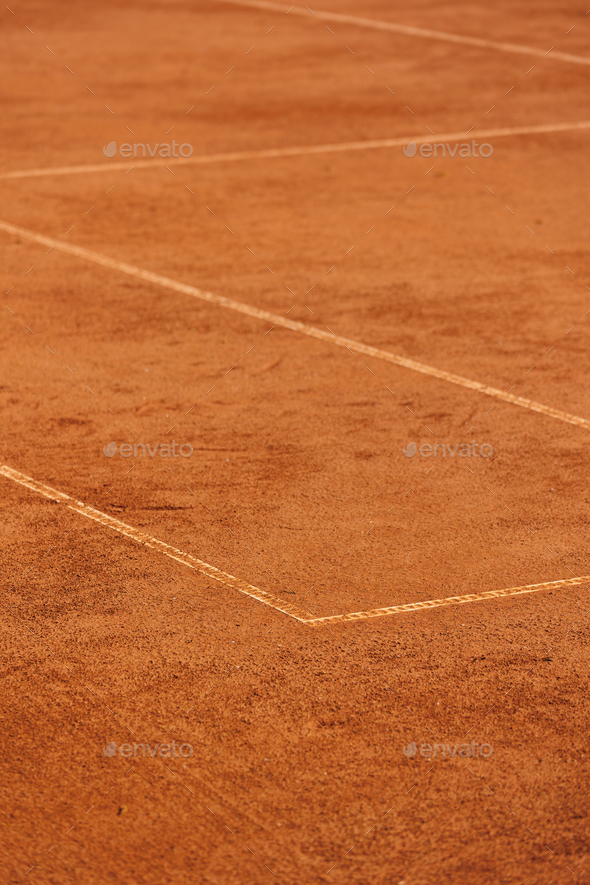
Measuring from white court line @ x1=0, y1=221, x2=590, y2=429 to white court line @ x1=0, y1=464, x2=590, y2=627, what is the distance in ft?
8.30

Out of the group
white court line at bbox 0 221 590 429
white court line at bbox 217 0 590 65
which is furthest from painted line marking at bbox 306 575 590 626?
white court line at bbox 217 0 590 65

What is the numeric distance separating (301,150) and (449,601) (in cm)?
1081

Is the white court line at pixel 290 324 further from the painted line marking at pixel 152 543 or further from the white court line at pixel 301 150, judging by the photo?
the painted line marking at pixel 152 543

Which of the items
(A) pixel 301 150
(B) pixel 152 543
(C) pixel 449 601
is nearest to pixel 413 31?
(A) pixel 301 150

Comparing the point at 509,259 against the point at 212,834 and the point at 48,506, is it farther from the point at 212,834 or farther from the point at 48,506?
the point at 212,834

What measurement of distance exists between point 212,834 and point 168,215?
9.64m

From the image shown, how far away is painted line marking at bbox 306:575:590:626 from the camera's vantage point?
646 cm

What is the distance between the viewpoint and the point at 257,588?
6688mm

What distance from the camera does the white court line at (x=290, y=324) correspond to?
360 inches

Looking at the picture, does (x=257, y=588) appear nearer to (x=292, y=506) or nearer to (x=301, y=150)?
(x=292, y=506)

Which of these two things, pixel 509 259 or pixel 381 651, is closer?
pixel 381 651

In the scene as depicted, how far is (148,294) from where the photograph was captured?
434 inches

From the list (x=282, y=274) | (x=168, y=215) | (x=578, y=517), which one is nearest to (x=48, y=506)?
(x=578, y=517)

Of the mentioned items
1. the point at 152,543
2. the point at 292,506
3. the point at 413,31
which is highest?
the point at 413,31
